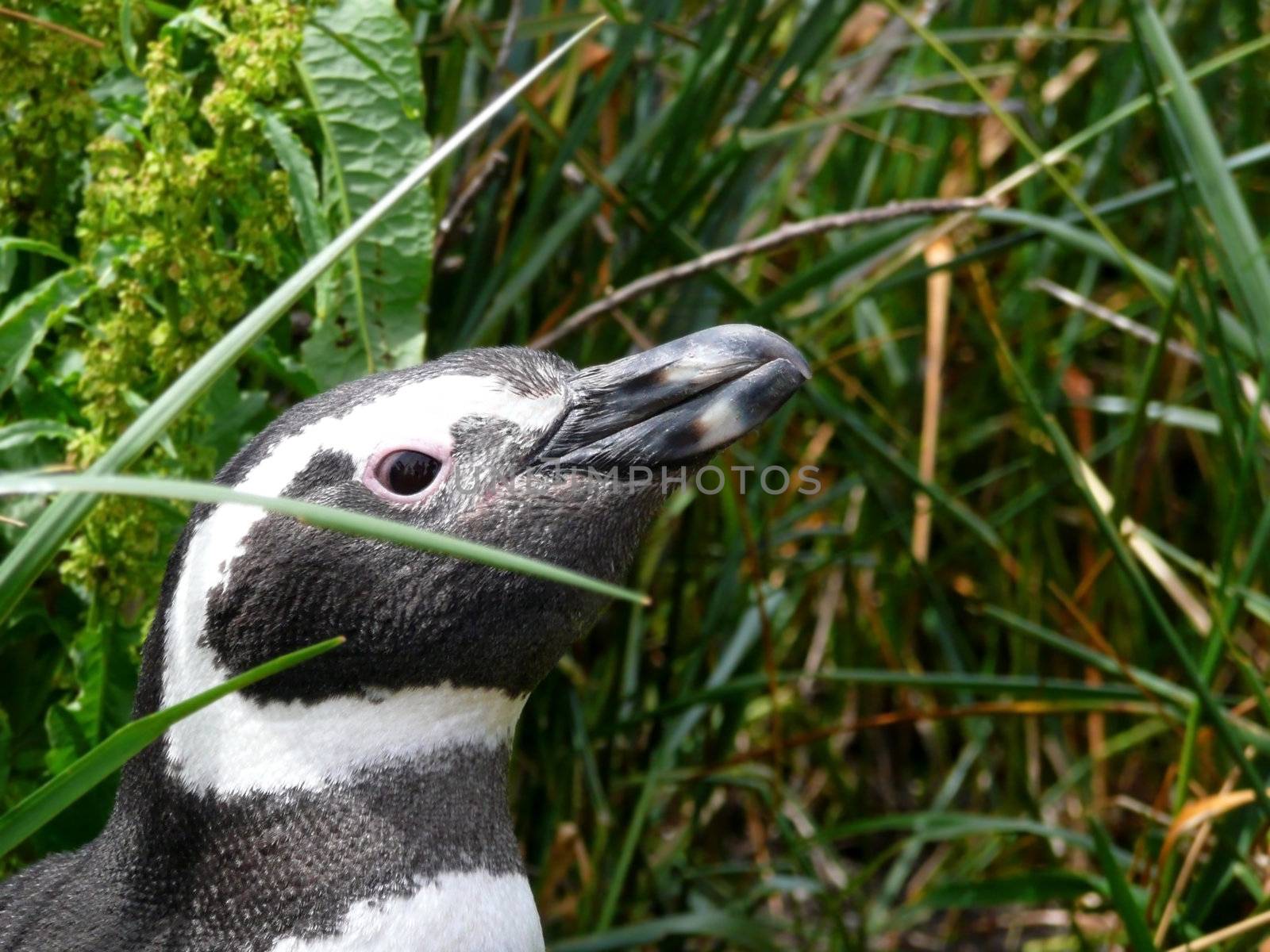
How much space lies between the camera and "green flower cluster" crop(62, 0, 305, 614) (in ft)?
4.56

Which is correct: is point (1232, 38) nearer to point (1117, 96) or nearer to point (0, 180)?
point (1117, 96)

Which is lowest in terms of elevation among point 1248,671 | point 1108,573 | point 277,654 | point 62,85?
point 1108,573

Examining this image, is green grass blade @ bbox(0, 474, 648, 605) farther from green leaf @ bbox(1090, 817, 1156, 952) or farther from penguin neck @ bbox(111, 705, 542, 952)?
green leaf @ bbox(1090, 817, 1156, 952)

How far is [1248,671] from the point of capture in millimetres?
1452

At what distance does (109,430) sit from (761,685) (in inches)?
34.7

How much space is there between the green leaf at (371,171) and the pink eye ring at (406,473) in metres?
0.40

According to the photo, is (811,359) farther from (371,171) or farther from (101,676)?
(101,676)

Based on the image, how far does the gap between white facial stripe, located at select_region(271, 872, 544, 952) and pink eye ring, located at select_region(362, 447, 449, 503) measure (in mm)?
298

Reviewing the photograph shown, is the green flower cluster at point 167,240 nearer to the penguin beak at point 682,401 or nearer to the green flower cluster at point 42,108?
the green flower cluster at point 42,108

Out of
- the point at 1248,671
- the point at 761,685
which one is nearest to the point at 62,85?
the point at 761,685

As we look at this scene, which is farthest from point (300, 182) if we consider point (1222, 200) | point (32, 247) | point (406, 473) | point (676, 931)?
point (676, 931)

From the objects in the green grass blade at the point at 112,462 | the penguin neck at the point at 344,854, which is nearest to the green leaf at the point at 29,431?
the penguin neck at the point at 344,854

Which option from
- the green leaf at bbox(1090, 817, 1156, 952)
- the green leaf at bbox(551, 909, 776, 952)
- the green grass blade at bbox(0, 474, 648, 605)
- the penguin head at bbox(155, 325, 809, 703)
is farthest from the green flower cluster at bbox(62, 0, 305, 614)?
the green leaf at bbox(1090, 817, 1156, 952)

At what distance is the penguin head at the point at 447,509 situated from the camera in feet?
3.71
